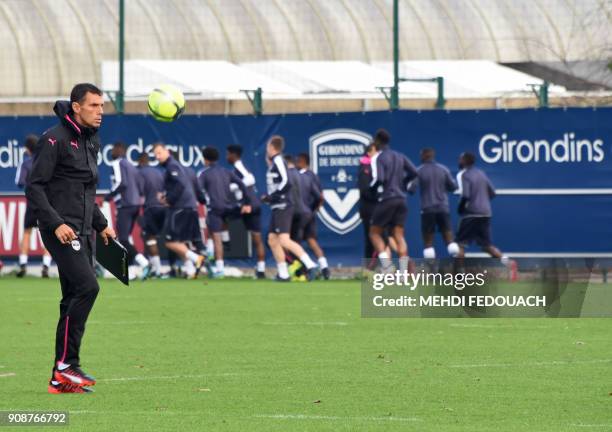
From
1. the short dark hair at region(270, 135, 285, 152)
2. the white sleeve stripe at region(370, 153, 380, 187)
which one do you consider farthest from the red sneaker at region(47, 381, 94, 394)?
the short dark hair at region(270, 135, 285, 152)

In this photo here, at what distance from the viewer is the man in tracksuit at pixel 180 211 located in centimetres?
2495

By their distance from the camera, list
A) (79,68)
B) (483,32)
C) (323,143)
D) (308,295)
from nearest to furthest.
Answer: (308,295)
(323,143)
(79,68)
(483,32)

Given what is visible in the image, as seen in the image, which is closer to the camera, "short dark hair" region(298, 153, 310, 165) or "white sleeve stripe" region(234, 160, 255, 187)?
"short dark hair" region(298, 153, 310, 165)

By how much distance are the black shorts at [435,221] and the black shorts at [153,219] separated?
4.24m

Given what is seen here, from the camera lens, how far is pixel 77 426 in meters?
9.02

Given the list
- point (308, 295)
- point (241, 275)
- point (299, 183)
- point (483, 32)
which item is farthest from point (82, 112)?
→ point (483, 32)

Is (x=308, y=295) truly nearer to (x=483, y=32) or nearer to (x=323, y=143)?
(x=323, y=143)

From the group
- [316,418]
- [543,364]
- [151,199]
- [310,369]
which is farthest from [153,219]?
[316,418]

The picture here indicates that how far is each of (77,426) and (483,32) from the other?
34963mm

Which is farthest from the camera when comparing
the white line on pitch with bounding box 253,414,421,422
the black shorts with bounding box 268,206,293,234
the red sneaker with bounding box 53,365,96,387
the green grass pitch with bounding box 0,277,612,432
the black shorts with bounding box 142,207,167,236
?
the black shorts with bounding box 142,207,167,236

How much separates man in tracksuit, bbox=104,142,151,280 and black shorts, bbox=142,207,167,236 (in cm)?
22

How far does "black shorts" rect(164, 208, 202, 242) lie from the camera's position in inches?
990

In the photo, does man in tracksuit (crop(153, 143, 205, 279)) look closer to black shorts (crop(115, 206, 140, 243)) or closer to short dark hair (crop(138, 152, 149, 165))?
short dark hair (crop(138, 152, 149, 165))

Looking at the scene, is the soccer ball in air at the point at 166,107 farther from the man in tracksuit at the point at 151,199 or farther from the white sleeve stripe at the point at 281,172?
the man in tracksuit at the point at 151,199
